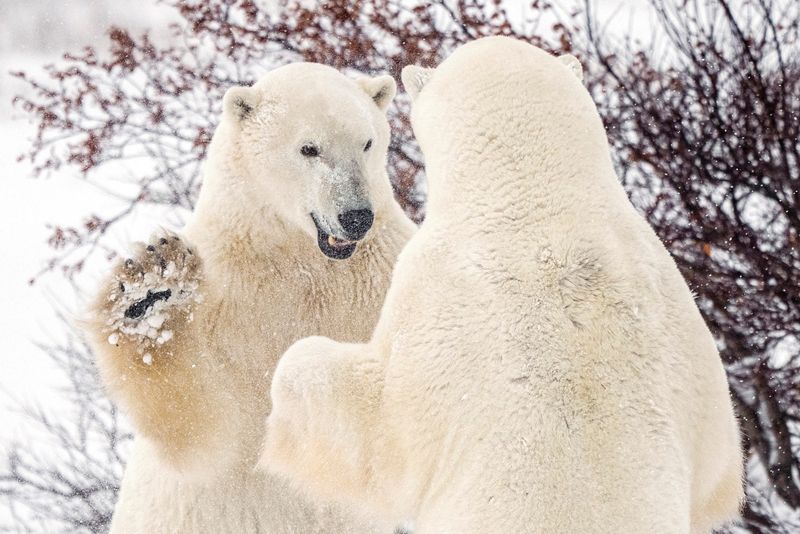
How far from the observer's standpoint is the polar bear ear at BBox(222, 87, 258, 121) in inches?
123

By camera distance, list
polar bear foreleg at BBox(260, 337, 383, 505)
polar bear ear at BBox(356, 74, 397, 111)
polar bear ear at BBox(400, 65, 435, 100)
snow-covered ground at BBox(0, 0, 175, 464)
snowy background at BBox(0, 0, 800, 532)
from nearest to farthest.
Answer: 1. polar bear foreleg at BBox(260, 337, 383, 505)
2. polar bear ear at BBox(400, 65, 435, 100)
3. polar bear ear at BBox(356, 74, 397, 111)
4. snowy background at BBox(0, 0, 800, 532)
5. snow-covered ground at BBox(0, 0, 175, 464)

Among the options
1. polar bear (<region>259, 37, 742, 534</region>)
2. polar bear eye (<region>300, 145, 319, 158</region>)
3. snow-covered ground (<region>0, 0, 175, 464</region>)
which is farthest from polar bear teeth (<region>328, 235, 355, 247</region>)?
snow-covered ground (<region>0, 0, 175, 464</region>)

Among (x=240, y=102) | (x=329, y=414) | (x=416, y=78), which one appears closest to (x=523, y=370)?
(x=329, y=414)

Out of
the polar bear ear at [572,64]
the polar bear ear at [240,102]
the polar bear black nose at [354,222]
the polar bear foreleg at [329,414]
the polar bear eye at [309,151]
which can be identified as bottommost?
the polar bear foreleg at [329,414]

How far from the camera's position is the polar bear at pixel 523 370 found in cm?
191

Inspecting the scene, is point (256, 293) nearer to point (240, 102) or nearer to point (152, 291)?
point (152, 291)

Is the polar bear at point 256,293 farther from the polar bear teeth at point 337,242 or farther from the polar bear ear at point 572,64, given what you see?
the polar bear ear at point 572,64

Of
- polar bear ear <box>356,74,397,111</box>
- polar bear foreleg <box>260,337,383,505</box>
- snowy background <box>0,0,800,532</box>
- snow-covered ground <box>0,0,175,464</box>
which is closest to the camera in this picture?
polar bear foreleg <box>260,337,383,505</box>

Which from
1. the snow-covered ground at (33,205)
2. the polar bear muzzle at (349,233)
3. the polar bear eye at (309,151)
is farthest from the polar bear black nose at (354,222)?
the snow-covered ground at (33,205)

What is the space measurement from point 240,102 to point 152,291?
644 millimetres

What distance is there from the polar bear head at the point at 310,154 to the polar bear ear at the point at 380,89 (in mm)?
86

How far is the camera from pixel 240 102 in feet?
10.3

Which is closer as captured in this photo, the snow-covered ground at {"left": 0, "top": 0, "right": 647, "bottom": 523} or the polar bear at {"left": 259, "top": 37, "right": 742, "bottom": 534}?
the polar bear at {"left": 259, "top": 37, "right": 742, "bottom": 534}

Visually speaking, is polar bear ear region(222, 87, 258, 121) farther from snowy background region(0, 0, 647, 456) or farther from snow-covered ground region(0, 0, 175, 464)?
snow-covered ground region(0, 0, 175, 464)
